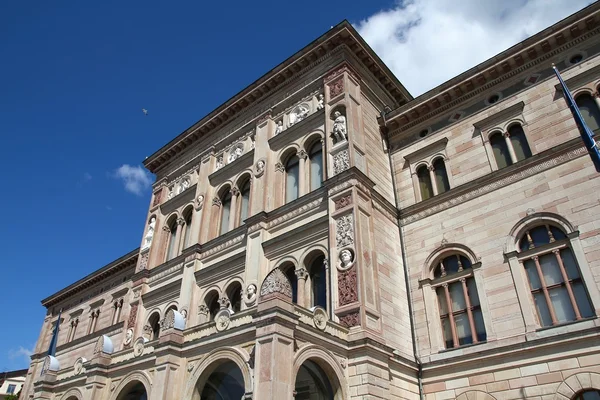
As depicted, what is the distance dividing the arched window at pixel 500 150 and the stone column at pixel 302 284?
7.86 meters

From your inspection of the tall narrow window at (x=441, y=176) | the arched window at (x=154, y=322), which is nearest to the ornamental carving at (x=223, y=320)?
the tall narrow window at (x=441, y=176)

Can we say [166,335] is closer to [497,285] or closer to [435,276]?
[435,276]

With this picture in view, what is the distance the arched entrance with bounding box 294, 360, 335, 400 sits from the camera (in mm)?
12531

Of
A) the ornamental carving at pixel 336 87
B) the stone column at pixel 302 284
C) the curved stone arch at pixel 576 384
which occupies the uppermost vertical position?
the ornamental carving at pixel 336 87

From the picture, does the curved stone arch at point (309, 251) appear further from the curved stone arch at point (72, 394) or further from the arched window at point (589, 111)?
the arched window at point (589, 111)

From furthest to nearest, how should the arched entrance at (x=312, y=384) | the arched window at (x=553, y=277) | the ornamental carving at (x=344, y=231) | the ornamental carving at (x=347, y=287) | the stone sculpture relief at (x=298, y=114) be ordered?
the stone sculpture relief at (x=298, y=114) → the ornamental carving at (x=344, y=231) → the ornamental carving at (x=347, y=287) → the arched window at (x=553, y=277) → the arched entrance at (x=312, y=384)

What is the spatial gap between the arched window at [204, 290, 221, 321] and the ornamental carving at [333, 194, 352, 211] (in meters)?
7.07

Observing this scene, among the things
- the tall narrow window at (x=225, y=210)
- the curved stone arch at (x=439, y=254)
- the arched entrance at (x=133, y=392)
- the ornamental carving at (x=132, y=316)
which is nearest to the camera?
the arched entrance at (x=133, y=392)

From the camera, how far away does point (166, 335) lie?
14.0 m

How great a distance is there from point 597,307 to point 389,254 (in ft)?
21.2

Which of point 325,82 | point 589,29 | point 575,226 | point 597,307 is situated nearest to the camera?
point 597,307

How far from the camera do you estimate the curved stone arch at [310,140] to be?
20016 millimetres

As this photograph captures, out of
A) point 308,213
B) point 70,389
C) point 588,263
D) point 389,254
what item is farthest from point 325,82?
point 70,389

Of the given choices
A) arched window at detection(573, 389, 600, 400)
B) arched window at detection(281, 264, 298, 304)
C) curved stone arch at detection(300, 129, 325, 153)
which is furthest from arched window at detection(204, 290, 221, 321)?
arched window at detection(573, 389, 600, 400)
